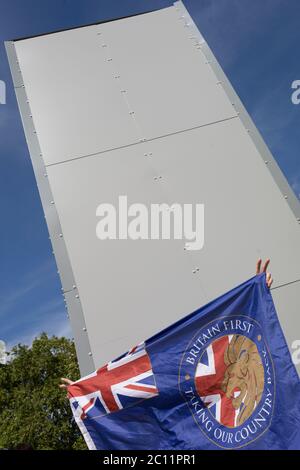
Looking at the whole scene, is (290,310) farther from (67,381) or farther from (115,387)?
(67,381)

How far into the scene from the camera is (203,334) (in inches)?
118

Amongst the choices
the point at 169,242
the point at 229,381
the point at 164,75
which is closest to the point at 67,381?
the point at 229,381

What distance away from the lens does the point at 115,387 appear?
114 inches

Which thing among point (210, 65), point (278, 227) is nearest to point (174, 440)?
point (278, 227)

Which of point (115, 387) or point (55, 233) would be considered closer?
point (115, 387)

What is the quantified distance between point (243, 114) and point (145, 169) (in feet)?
4.59

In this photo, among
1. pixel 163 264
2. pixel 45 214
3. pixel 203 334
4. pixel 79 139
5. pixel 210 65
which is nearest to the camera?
pixel 203 334

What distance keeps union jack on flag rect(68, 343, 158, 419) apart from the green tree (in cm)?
2228

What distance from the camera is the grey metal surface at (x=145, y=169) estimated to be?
3.55 metres

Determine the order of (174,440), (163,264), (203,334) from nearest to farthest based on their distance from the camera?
1. (174,440)
2. (203,334)
3. (163,264)

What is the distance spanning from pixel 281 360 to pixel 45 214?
103 inches

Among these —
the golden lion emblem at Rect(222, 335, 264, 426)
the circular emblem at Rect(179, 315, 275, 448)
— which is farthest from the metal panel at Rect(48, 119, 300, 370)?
the golden lion emblem at Rect(222, 335, 264, 426)

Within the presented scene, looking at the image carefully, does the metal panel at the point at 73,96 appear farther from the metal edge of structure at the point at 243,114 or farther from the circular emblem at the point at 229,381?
the circular emblem at the point at 229,381

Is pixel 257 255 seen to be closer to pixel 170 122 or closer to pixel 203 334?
pixel 203 334
